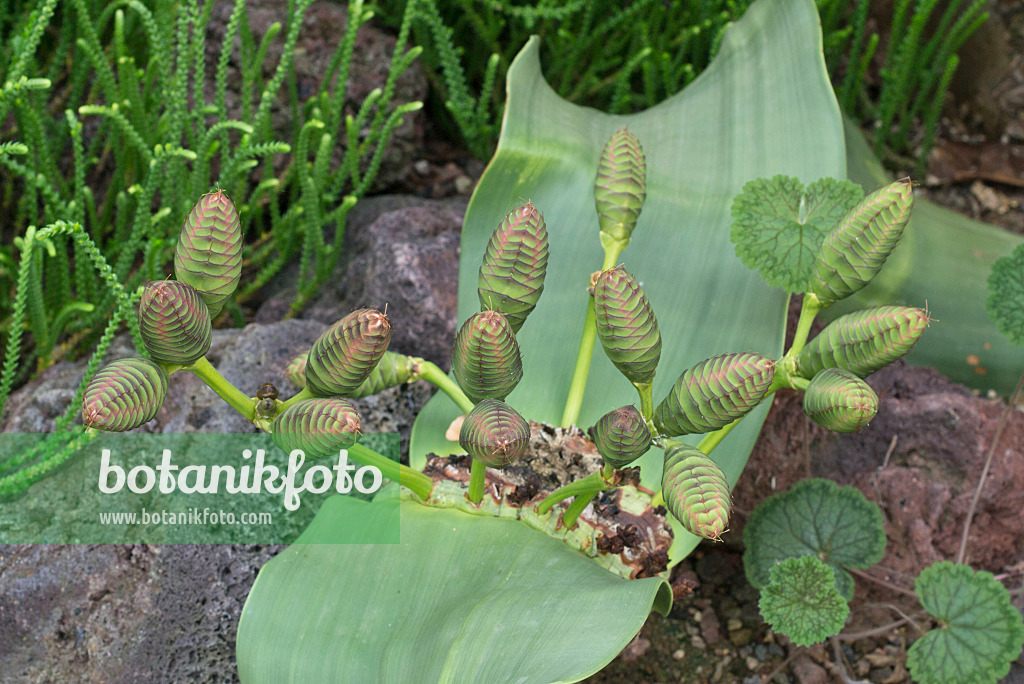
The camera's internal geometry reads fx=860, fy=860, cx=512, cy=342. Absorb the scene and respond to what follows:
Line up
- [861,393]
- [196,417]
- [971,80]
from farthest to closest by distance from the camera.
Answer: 1. [971,80]
2. [196,417]
3. [861,393]

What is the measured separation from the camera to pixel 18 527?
33.2 inches

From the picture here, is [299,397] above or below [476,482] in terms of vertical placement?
above

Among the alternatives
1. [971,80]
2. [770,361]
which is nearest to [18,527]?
[770,361]

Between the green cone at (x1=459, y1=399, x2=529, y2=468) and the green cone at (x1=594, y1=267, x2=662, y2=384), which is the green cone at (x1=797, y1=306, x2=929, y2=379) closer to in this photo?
the green cone at (x1=594, y1=267, x2=662, y2=384)

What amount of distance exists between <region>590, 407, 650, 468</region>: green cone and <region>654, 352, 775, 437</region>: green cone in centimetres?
3

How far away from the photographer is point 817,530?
0.93 meters

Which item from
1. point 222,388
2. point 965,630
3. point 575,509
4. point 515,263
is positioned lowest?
point 965,630

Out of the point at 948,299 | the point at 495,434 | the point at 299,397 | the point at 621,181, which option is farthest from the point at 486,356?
the point at 948,299

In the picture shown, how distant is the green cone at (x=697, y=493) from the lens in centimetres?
56

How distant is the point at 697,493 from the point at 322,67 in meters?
1.07

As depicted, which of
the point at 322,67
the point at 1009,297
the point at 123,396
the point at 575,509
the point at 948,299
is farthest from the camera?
the point at 322,67

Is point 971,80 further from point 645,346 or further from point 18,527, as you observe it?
point 18,527

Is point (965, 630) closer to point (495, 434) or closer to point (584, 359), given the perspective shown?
point (584, 359)

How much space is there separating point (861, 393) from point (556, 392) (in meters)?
0.34
